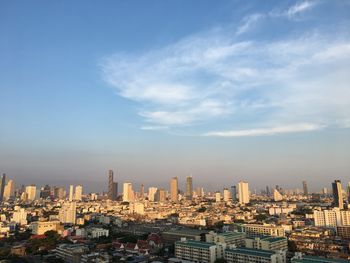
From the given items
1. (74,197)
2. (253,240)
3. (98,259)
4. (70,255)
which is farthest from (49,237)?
(74,197)

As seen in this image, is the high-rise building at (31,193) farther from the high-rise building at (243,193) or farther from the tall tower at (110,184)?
the high-rise building at (243,193)

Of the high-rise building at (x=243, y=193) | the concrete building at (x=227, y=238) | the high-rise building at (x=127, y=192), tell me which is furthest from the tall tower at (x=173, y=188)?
the concrete building at (x=227, y=238)

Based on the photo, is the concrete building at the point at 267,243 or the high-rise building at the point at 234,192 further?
the high-rise building at the point at 234,192

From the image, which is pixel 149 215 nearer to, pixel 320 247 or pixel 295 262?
pixel 320 247

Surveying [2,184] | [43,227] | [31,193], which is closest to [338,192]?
[43,227]

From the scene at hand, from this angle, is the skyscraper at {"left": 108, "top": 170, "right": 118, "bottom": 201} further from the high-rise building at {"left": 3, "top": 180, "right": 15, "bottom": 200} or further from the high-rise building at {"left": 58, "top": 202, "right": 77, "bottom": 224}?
the high-rise building at {"left": 58, "top": 202, "right": 77, "bottom": 224}

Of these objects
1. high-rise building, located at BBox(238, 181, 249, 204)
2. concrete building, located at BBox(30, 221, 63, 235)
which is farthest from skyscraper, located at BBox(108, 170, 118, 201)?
concrete building, located at BBox(30, 221, 63, 235)
